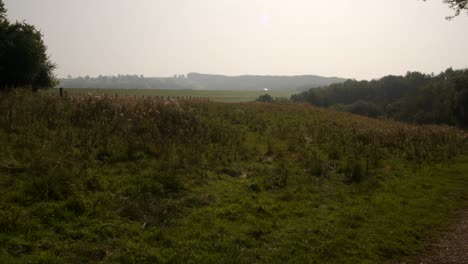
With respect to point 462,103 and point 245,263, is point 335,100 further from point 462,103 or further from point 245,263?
point 245,263

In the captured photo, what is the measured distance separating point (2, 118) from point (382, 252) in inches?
460

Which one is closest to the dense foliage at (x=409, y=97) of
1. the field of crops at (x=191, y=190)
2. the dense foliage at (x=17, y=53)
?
the field of crops at (x=191, y=190)

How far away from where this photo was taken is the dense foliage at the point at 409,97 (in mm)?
57500

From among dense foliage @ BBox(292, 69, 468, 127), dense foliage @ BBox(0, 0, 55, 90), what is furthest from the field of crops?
dense foliage @ BBox(292, 69, 468, 127)

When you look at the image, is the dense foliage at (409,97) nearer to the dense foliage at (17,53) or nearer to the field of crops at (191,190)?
the field of crops at (191,190)

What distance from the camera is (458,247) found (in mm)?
8828

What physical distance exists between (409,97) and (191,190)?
308 ft

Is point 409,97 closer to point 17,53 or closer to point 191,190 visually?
point 17,53

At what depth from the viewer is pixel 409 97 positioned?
93688mm

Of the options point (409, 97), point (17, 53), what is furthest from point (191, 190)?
point (409, 97)

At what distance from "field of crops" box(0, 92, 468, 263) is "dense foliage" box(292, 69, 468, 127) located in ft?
143

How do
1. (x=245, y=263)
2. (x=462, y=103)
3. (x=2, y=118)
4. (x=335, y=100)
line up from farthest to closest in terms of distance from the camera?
1. (x=335, y=100)
2. (x=462, y=103)
3. (x=2, y=118)
4. (x=245, y=263)

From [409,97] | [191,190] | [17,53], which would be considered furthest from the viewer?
[409,97]

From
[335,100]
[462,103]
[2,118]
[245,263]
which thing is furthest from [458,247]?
[335,100]
